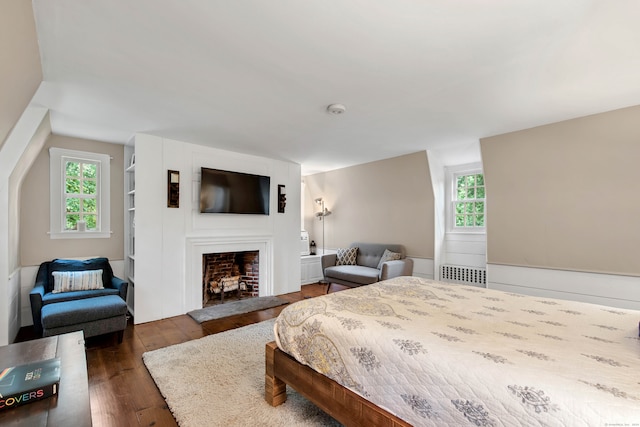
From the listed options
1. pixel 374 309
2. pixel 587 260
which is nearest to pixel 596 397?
pixel 374 309

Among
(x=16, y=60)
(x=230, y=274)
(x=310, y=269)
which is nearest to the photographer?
(x=16, y=60)

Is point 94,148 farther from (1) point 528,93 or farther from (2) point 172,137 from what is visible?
(1) point 528,93

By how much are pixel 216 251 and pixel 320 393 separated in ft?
10.2

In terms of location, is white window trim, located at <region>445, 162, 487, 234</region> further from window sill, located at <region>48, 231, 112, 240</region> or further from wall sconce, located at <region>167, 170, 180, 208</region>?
window sill, located at <region>48, 231, 112, 240</region>

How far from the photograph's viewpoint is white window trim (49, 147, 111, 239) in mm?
3600

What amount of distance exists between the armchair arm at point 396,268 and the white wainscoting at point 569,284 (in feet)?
3.75

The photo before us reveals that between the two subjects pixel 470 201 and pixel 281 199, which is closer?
pixel 470 201

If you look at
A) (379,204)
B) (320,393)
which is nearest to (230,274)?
(379,204)

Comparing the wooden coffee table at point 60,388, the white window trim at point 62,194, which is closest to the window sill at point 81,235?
the white window trim at point 62,194

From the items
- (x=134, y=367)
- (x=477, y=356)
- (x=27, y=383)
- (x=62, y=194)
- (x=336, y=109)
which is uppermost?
(x=336, y=109)

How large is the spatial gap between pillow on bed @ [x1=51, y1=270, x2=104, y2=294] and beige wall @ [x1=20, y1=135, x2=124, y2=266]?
1.71 feet

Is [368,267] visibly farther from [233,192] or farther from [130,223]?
[130,223]

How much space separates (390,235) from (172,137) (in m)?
3.76

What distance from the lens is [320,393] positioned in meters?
1.63
